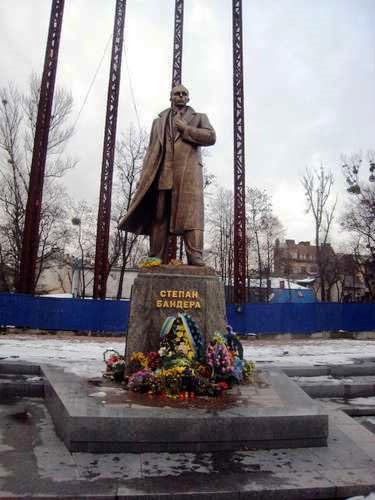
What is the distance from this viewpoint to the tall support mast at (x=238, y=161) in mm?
18312

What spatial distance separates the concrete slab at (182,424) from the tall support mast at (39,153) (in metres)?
13.2

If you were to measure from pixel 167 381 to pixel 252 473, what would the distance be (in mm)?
1642

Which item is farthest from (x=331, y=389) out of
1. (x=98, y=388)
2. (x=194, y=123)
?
(x=194, y=123)

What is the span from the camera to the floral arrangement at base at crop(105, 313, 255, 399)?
17.0 ft

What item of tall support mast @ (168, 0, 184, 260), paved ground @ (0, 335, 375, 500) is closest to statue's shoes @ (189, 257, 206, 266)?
paved ground @ (0, 335, 375, 500)

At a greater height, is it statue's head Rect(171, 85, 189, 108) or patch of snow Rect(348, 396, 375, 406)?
statue's head Rect(171, 85, 189, 108)

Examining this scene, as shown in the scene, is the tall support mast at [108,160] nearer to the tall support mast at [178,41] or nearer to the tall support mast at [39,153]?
the tall support mast at [178,41]

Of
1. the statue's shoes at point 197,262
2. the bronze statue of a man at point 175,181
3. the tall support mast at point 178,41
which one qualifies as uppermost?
the tall support mast at point 178,41

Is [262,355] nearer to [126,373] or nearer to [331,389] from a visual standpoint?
[331,389]

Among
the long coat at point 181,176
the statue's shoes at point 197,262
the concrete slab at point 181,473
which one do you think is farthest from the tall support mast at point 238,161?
the concrete slab at point 181,473

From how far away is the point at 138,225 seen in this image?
7164 mm

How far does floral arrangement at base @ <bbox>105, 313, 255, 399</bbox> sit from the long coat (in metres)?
1.56

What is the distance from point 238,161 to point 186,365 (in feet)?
46.6

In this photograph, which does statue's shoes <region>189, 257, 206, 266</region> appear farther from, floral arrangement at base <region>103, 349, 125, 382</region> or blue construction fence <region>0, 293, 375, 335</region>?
blue construction fence <region>0, 293, 375, 335</region>
